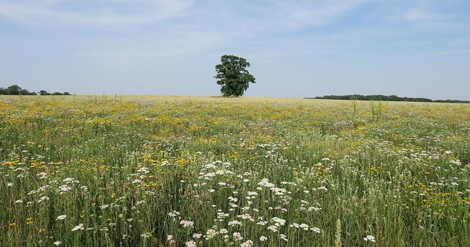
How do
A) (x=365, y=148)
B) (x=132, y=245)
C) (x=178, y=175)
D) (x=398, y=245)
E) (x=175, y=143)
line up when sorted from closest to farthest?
(x=398, y=245), (x=132, y=245), (x=178, y=175), (x=365, y=148), (x=175, y=143)

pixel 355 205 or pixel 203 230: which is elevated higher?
pixel 355 205

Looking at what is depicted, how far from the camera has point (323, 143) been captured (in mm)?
8008

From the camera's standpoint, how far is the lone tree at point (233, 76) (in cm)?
6938

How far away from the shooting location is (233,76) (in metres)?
71.1

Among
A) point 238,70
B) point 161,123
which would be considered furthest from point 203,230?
point 238,70

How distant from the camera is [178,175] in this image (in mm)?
4898

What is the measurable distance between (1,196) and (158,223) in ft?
7.95

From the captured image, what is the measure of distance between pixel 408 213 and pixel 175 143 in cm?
580

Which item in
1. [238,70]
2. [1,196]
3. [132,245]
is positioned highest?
[238,70]

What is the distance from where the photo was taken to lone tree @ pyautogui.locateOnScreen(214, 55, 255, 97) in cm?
6938

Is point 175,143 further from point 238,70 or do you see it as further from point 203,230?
point 238,70

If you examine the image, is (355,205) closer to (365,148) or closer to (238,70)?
(365,148)

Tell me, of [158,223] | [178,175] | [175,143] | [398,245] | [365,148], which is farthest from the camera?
[175,143]

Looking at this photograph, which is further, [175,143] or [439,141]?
[439,141]
